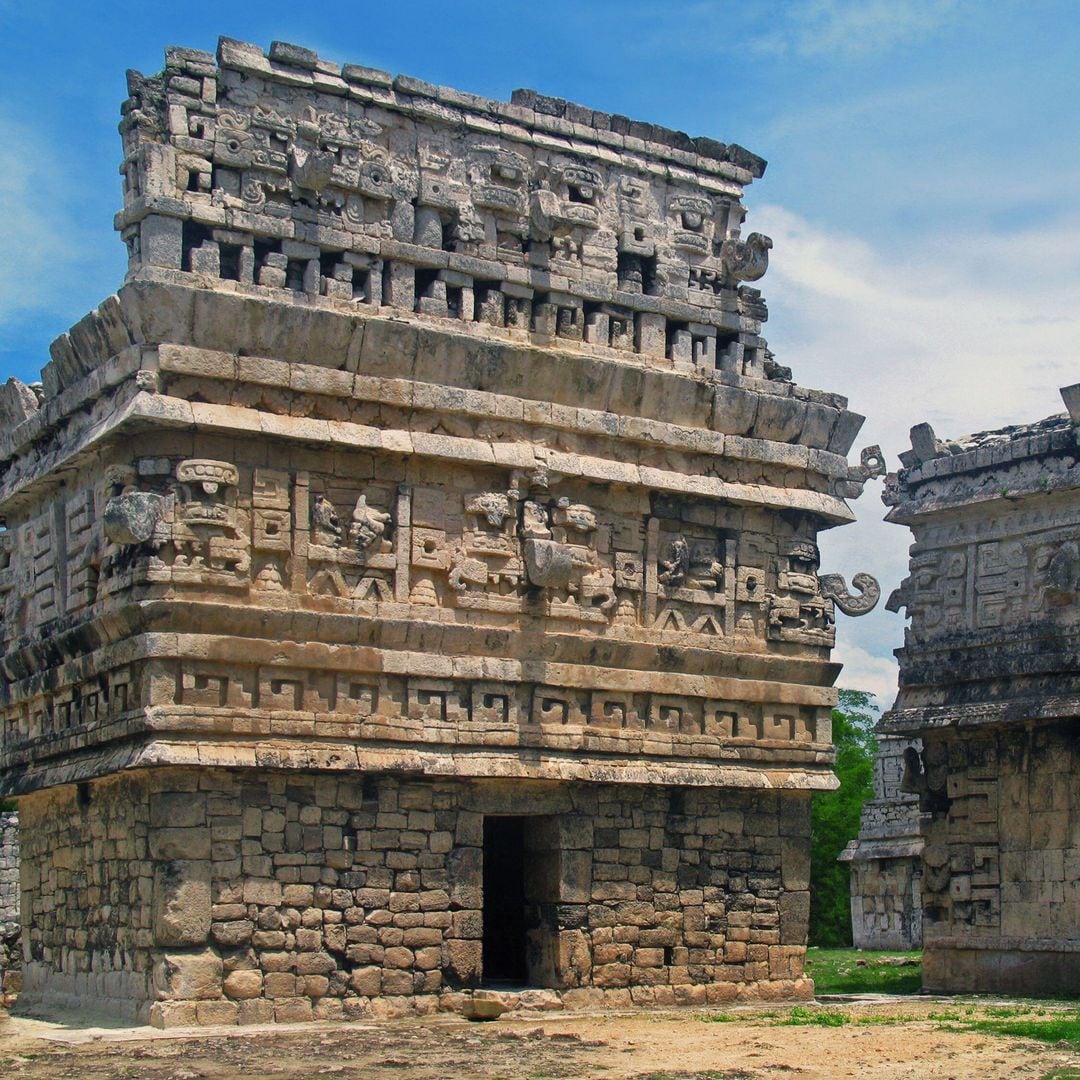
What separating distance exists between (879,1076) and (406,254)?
803cm

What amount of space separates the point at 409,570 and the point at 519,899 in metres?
4.36

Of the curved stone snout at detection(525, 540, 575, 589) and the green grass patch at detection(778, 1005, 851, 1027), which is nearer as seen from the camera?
the green grass patch at detection(778, 1005, 851, 1027)

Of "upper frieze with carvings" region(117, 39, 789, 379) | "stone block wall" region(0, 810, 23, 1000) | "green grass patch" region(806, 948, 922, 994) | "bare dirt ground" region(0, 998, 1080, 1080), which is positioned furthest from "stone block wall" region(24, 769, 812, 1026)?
"stone block wall" region(0, 810, 23, 1000)

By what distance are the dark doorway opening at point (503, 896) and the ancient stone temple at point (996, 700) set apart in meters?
4.25

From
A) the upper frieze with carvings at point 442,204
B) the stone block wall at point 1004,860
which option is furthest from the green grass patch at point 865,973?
the upper frieze with carvings at point 442,204

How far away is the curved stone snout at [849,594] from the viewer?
60.3 feet

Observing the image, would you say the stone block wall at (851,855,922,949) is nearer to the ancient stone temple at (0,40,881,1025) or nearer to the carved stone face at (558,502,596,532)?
the ancient stone temple at (0,40,881,1025)

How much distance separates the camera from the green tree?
3609 cm

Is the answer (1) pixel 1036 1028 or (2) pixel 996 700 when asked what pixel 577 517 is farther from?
(1) pixel 1036 1028

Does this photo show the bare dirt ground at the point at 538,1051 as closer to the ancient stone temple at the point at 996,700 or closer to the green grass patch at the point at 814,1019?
the green grass patch at the point at 814,1019

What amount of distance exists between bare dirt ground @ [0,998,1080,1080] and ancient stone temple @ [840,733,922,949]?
43.6ft

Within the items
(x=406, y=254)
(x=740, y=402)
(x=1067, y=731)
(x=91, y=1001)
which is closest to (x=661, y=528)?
(x=740, y=402)

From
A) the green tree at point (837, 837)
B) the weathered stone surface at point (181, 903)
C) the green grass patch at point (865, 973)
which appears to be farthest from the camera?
the green tree at point (837, 837)

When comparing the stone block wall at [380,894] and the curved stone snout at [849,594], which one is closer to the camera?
the stone block wall at [380,894]
